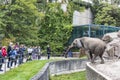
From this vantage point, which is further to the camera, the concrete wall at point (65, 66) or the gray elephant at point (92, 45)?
the concrete wall at point (65, 66)

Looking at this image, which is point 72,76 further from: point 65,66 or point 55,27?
point 55,27

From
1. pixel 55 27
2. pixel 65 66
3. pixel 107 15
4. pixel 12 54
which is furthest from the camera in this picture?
pixel 107 15

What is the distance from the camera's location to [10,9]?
41969mm

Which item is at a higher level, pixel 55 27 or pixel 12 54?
pixel 12 54

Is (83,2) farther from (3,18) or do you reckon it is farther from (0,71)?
(0,71)

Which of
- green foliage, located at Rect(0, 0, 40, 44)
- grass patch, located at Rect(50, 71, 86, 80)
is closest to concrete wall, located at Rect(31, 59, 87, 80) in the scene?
grass patch, located at Rect(50, 71, 86, 80)

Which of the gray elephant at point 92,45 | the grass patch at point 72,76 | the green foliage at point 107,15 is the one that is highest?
the gray elephant at point 92,45

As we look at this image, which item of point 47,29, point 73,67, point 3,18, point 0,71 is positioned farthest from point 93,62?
point 47,29

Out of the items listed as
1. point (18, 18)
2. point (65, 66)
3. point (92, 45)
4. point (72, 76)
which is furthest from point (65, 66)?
point (18, 18)

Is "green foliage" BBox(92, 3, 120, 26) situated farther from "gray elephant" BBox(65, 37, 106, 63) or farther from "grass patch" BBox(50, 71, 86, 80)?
"gray elephant" BBox(65, 37, 106, 63)

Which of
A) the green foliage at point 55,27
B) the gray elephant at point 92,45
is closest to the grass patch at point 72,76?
the gray elephant at point 92,45

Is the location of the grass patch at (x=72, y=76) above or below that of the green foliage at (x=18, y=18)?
below

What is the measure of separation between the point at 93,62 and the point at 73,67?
254 inches

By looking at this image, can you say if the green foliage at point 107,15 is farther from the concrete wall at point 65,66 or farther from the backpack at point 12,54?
the backpack at point 12,54
